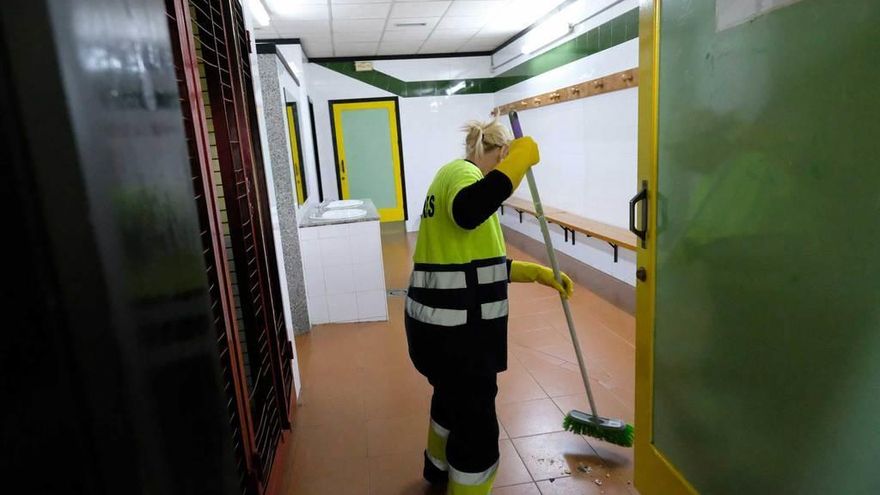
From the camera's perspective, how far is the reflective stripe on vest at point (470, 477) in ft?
6.00

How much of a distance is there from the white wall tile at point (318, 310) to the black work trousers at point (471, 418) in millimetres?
2468

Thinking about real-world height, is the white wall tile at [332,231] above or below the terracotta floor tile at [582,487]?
above

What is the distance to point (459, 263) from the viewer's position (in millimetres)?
1744

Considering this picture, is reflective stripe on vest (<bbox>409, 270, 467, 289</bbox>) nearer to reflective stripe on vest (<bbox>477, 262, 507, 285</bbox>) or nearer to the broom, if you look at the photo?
reflective stripe on vest (<bbox>477, 262, 507, 285</bbox>)

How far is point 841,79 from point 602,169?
3.65 meters

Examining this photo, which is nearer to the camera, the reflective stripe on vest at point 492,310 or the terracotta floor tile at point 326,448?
the reflective stripe on vest at point 492,310

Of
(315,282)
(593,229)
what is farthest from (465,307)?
(593,229)

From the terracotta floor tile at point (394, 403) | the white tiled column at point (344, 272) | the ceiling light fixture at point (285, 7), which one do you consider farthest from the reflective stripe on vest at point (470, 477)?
the ceiling light fixture at point (285, 7)

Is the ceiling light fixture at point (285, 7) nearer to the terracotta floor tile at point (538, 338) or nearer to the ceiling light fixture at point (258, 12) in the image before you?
the ceiling light fixture at point (258, 12)

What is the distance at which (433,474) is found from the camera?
2.14 meters

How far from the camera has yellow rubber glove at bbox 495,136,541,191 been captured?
174 centimetres

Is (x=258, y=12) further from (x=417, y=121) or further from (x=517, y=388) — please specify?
(x=417, y=121)

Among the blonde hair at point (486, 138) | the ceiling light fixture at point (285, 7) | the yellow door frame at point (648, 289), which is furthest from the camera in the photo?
the ceiling light fixture at point (285, 7)

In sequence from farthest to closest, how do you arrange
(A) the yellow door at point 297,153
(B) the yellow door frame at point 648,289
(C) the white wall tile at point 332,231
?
(A) the yellow door at point 297,153, (C) the white wall tile at point 332,231, (B) the yellow door frame at point 648,289
